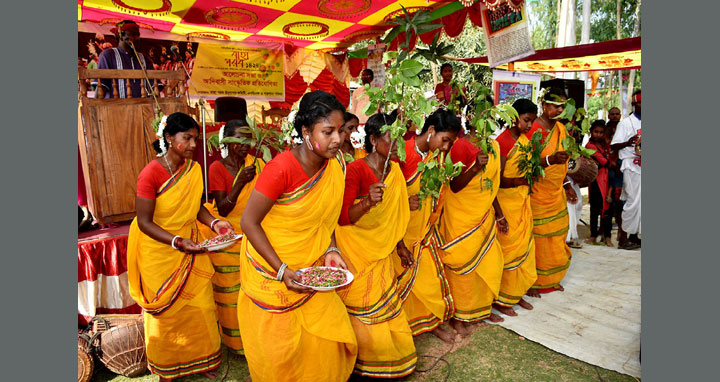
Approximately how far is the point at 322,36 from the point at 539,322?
5983 millimetres

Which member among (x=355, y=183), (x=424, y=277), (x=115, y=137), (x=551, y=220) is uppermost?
(x=115, y=137)

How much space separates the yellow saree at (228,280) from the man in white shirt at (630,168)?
5938mm

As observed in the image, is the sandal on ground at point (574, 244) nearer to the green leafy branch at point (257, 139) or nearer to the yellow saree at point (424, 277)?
the yellow saree at point (424, 277)

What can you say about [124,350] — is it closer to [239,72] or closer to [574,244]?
[574,244]

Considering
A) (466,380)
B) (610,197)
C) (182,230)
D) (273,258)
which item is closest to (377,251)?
(273,258)

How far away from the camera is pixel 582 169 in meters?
5.34

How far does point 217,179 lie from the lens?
357 cm

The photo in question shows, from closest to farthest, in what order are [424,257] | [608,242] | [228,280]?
[228,280], [424,257], [608,242]

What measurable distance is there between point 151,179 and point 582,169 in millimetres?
4888

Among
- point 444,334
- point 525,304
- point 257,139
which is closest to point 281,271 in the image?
point 257,139

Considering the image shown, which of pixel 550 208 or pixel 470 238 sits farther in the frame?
pixel 550 208

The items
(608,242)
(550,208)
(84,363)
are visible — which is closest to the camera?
(84,363)

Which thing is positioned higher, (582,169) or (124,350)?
(582,169)

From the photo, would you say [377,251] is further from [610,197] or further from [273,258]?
[610,197]
